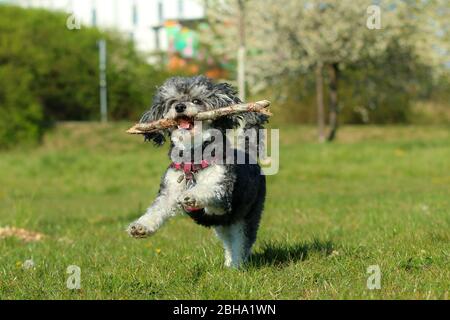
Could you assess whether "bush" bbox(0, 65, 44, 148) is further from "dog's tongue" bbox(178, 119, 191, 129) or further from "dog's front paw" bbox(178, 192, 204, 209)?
"dog's front paw" bbox(178, 192, 204, 209)

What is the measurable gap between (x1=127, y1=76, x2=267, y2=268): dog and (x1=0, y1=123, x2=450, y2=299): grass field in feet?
1.44

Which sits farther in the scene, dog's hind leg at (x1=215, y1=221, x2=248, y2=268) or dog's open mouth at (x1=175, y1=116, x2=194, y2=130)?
dog's hind leg at (x1=215, y1=221, x2=248, y2=268)

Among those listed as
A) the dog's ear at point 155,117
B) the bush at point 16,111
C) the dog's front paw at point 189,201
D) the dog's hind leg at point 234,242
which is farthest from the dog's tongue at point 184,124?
the bush at point 16,111

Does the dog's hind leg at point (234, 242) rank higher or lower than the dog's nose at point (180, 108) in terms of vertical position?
lower

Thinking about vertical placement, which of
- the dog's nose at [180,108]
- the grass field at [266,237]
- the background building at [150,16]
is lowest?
the grass field at [266,237]

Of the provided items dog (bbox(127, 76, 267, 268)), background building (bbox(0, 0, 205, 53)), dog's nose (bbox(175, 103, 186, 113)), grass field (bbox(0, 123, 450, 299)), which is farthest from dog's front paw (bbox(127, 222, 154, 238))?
background building (bbox(0, 0, 205, 53))

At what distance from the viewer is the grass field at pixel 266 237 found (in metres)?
5.39

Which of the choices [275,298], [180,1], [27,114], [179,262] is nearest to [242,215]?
[179,262]

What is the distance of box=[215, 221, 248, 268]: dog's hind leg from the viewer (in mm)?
6641

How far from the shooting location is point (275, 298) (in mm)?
5008

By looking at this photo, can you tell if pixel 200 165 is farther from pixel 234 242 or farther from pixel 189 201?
pixel 234 242

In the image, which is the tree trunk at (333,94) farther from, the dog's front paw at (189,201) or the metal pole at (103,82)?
the dog's front paw at (189,201)

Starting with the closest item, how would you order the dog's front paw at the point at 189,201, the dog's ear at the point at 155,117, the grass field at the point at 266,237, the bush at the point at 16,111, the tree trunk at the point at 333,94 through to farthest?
1. the grass field at the point at 266,237
2. the dog's front paw at the point at 189,201
3. the dog's ear at the point at 155,117
4. the tree trunk at the point at 333,94
5. the bush at the point at 16,111

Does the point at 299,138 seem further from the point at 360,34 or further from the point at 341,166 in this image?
the point at 341,166
